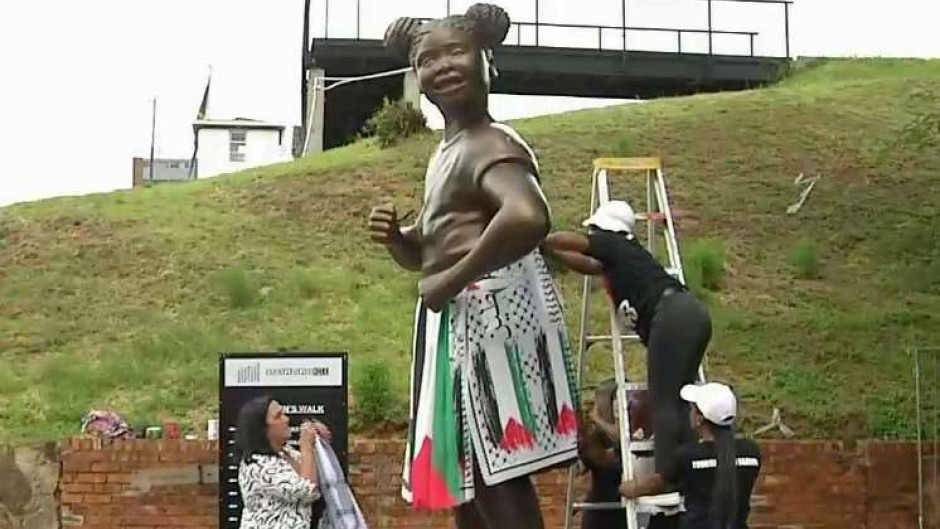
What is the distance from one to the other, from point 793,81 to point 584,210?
8.57 meters

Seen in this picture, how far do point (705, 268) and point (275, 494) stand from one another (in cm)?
756

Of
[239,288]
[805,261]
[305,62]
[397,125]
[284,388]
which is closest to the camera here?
[284,388]

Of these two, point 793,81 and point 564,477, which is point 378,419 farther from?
point 793,81

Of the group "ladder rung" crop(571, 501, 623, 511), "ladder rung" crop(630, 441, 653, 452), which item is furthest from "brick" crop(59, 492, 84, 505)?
"ladder rung" crop(630, 441, 653, 452)

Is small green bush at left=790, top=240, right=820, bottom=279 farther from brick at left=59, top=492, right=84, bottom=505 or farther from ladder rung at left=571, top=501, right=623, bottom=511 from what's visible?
ladder rung at left=571, top=501, right=623, bottom=511

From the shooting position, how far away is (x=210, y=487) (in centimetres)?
931

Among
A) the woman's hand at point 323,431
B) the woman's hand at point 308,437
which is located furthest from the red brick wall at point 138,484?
the woman's hand at point 308,437

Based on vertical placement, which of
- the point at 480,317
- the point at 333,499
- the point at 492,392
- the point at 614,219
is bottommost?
the point at 333,499

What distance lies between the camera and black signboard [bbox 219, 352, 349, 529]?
8297 millimetres

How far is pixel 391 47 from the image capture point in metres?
4.55

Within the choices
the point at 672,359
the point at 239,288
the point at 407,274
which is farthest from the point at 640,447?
the point at 407,274

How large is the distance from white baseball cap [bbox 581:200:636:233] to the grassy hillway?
15.7 ft

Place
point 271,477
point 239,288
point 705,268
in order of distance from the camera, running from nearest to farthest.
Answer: point 271,477 → point 239,288 → point 705,268

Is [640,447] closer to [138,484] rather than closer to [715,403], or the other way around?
[715,403]
